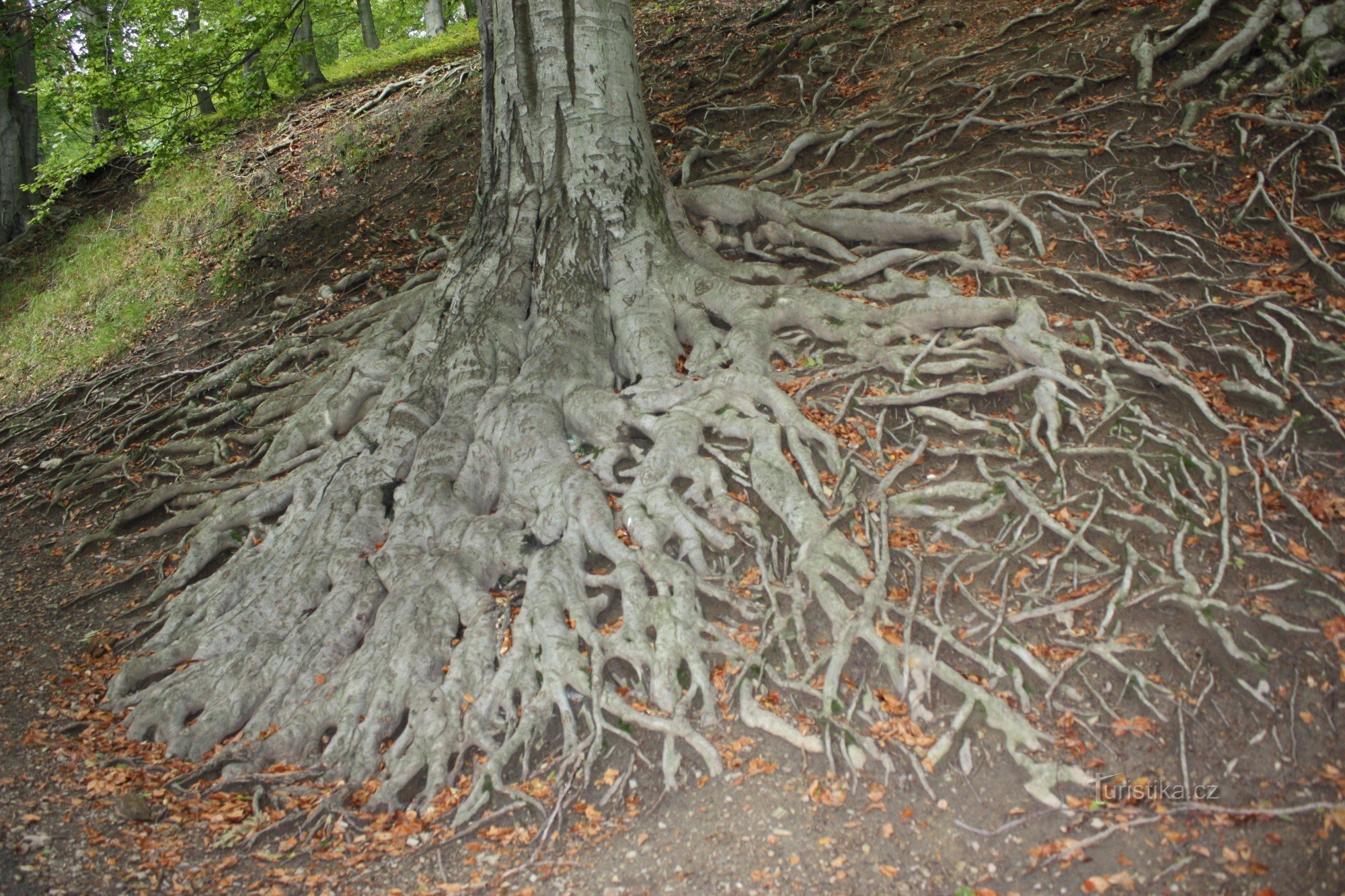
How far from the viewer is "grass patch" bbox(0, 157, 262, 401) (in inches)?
464

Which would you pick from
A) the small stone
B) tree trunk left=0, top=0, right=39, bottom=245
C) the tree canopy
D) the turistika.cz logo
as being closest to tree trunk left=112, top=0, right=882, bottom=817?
the small stone

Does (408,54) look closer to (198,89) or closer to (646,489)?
(198,89)

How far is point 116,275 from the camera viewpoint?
13.2 metres

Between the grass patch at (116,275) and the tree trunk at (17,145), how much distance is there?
1.17m

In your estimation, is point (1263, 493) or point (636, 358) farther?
point (636, 358)

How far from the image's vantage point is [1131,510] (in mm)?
4680

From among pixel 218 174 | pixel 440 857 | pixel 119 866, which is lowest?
pixel 440 857

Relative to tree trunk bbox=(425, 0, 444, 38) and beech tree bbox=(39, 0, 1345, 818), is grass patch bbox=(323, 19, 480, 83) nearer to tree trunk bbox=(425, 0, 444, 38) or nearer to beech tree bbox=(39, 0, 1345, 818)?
tree trunk bbox=(425, 0, 444, 38)

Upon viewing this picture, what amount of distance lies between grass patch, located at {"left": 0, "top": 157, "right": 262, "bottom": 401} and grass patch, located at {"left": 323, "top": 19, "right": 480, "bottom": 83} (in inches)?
173

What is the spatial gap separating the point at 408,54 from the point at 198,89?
8346 millimetres

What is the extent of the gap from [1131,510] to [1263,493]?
27.0 inches

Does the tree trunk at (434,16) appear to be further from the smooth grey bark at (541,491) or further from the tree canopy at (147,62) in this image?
the smooth grey bark at (541,491)

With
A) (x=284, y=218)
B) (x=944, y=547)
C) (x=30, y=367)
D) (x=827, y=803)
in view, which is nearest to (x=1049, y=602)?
(x=944, y=547)

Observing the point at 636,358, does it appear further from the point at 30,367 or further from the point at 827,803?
the point at 30,367
